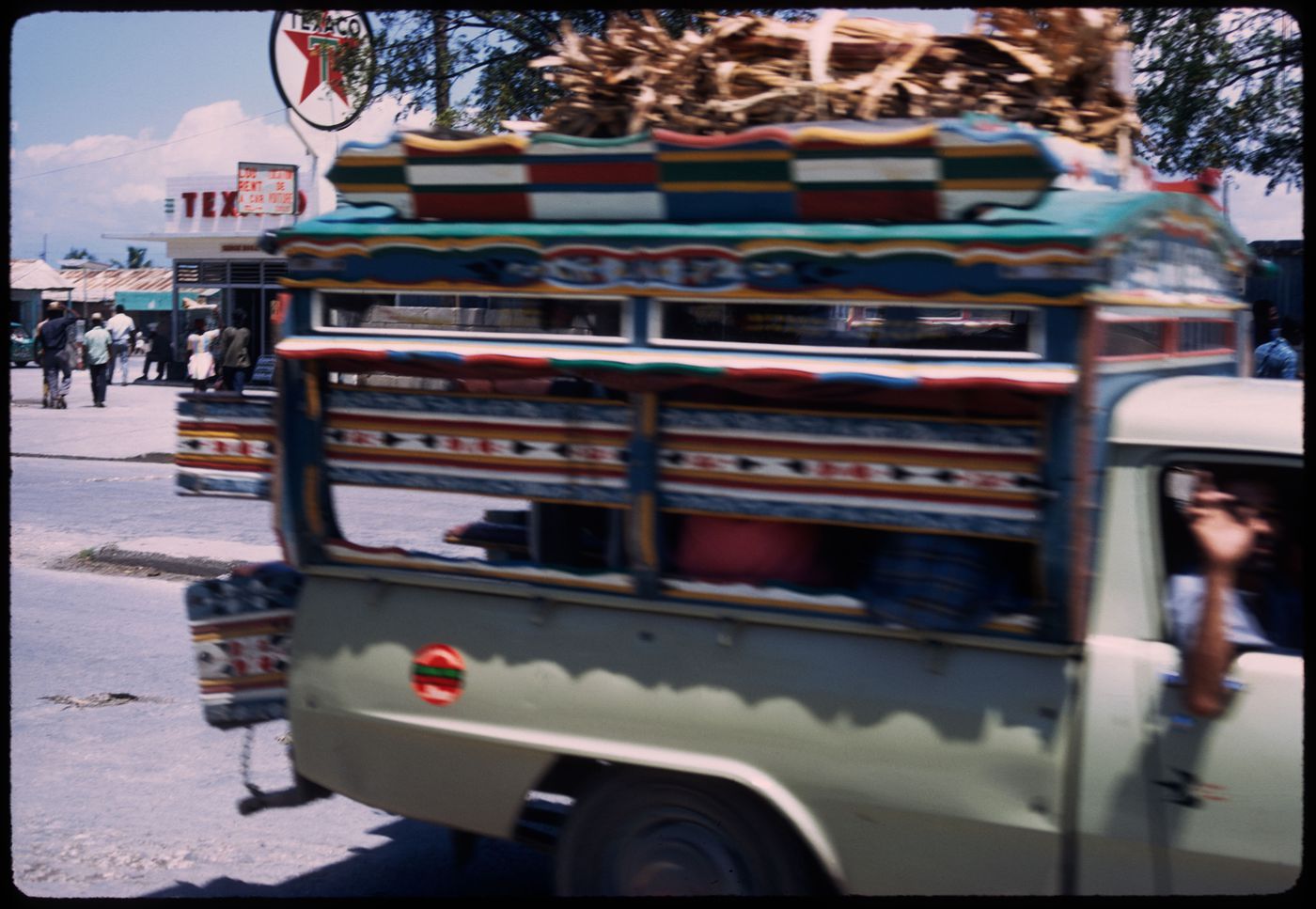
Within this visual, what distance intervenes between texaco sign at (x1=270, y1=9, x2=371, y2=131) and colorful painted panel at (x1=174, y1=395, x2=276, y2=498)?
6.26 metres

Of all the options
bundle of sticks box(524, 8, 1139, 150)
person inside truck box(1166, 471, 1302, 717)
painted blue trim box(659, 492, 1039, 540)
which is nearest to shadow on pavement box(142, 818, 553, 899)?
painted blue trim box(659, 492, 1039, 540)

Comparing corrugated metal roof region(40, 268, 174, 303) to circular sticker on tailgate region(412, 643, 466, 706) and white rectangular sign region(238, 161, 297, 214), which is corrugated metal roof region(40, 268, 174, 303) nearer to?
white rectangular sign region(238, 161, 297, 214)

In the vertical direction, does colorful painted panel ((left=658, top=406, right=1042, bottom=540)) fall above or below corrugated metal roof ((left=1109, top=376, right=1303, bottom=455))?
below

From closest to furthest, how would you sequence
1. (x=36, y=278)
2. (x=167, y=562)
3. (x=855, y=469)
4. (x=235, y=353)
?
(x=855, y=469) → (x=167, y=562) → (x=235, y=353) → (x=36, y=278)

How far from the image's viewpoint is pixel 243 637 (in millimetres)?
4109

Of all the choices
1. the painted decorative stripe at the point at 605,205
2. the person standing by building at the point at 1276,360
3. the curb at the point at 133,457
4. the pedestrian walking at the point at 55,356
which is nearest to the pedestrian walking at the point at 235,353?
the curb at the point at 133,457

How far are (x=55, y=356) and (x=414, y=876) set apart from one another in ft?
62.0

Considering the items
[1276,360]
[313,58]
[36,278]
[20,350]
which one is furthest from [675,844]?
[36,278]

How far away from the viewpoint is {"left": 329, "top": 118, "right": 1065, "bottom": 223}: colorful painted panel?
307 centimetres

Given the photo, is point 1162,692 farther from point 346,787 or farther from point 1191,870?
point 346,787

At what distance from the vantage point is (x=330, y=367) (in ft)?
12.6

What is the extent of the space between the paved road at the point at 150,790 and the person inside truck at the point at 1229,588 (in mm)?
2420

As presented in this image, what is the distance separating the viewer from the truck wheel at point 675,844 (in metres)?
3.34

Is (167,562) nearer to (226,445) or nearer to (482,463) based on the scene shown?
(226,445)
